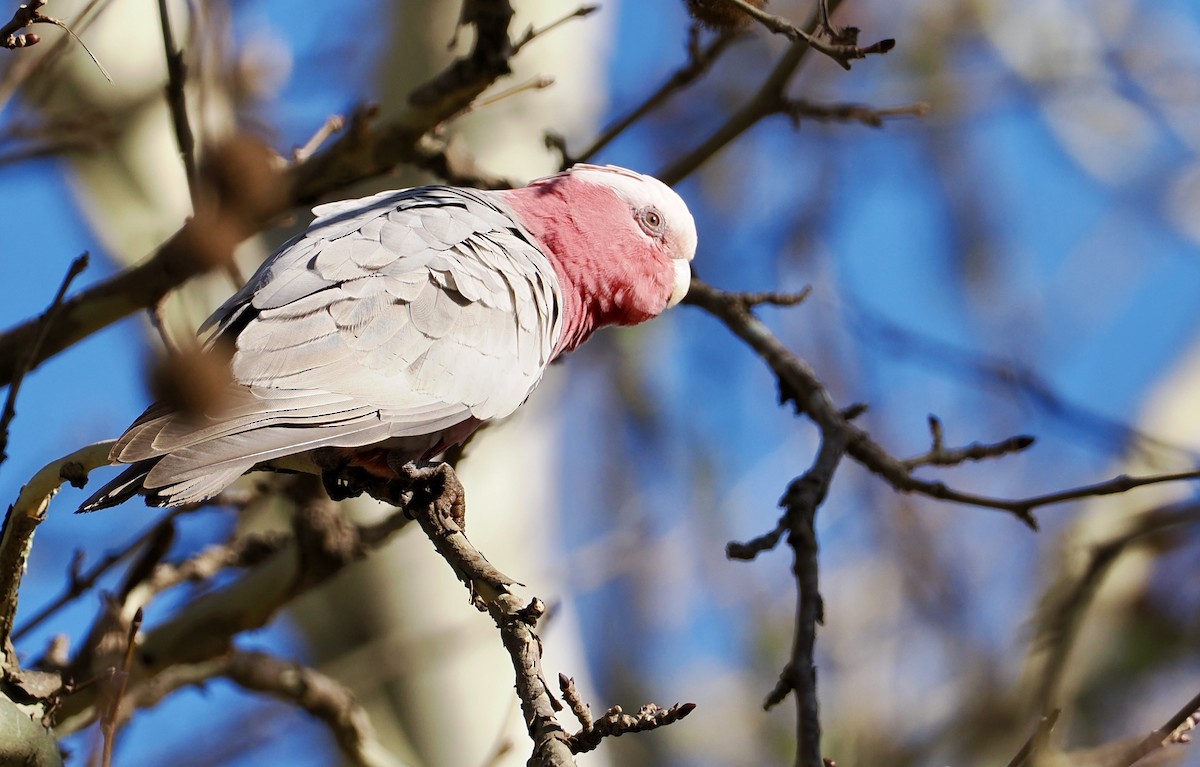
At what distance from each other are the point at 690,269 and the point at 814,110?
27.5 inches

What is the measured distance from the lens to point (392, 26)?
652cm

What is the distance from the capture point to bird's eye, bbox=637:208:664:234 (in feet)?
13.3

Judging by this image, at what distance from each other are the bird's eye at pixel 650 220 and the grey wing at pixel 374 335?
0.54m

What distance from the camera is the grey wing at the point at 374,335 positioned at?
265 centimetres

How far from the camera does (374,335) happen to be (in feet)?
10.1

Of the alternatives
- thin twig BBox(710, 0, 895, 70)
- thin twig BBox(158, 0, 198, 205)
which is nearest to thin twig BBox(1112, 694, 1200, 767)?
thin twig BBox(710, 0, 895, 70)

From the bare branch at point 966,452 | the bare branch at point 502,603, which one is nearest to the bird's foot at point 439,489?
the bare branch at point 502,603

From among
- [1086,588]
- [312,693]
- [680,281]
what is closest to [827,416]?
[680,281]

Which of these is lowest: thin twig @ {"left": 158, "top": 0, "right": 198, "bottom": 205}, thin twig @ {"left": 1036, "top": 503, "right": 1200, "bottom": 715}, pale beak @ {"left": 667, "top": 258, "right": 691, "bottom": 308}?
thin twig @ {"left": 1036, "top": 503, "right": 1200, "bottom": 715}

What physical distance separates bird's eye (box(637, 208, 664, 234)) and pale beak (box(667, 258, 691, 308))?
140 mm

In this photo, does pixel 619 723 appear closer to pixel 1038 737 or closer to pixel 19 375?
pixel 1038 737

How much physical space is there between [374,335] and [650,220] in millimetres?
1357

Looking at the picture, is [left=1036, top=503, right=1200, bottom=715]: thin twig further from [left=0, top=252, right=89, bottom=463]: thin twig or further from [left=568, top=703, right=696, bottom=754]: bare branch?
[left=0, top=252, right=89, bottom=463]: thin twig

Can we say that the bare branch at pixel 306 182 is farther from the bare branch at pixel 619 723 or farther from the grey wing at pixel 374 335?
the bare branch at pixel 619 723
